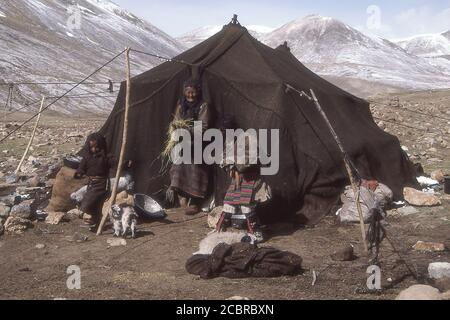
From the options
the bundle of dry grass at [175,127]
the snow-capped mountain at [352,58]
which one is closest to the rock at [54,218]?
the bundle of dry grass at [175,127]

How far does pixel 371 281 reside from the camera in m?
4.48

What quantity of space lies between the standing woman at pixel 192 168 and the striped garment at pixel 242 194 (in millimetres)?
1120

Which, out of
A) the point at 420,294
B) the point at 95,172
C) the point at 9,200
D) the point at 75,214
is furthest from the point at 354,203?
the point at 9,200

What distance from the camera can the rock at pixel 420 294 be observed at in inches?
146

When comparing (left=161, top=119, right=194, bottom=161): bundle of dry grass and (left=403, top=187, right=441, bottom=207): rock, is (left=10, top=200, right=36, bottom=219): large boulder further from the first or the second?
(left=403, top=187, right=441, bottom=207): rock

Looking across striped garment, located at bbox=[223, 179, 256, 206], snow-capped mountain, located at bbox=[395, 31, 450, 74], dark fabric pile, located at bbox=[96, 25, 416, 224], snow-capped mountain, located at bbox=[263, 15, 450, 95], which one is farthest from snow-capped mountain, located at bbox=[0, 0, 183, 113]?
snow-capped mountain, located at bbox=[395, 31, 450, 74]

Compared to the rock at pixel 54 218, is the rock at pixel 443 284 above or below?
below

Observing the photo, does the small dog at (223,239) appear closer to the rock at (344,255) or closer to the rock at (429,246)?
the rock at (344,255)

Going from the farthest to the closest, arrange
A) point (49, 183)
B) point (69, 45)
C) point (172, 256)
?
point (69, 45), point (49, 183), point (172, 256)

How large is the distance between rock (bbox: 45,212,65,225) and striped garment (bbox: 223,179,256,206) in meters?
2.47

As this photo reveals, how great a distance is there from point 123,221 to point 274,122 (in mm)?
2451

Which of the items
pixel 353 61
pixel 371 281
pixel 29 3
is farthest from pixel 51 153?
pixel 353 61

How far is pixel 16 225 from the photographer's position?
6570 mm

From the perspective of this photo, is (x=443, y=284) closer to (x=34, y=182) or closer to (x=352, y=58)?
(x=34, y=182)
